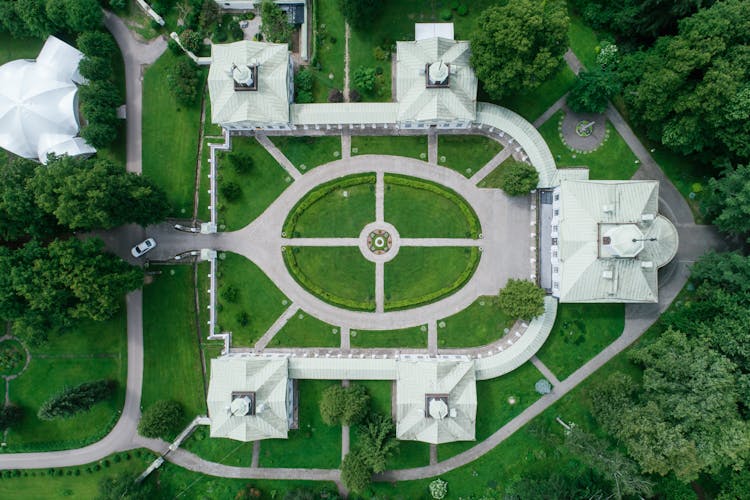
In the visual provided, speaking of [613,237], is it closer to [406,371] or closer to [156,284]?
[406,371]

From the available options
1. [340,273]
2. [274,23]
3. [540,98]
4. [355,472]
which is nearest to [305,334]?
[340,273]

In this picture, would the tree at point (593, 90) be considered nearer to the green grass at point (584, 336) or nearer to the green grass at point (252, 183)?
the green grass at point (584, 336)

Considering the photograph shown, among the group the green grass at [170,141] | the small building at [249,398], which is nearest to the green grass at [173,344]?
the small building at [249,398]

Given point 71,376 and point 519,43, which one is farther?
point 71,376

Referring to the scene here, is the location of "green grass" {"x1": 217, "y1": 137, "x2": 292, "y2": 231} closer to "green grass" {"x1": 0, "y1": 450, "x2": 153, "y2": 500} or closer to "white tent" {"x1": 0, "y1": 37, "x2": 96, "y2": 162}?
"white tent" {"x1": 0, "y1": 37, "x2": 96, "y2": 162}

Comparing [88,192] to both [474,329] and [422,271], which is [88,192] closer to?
[422,271]

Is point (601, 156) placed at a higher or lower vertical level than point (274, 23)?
lower

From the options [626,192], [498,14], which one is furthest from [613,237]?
[498,14]

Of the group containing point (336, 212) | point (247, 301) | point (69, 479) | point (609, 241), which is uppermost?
point (336, 212)
